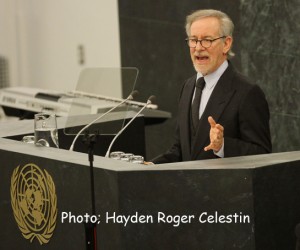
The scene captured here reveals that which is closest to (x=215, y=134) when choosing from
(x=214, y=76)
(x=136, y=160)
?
(x=136, y=160)

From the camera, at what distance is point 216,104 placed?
5590mm

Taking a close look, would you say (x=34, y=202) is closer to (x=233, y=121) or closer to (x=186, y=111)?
(x=186, y=111)

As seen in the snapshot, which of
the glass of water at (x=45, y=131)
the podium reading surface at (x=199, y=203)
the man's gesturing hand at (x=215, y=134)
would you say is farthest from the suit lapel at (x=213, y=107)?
the glass of water at (x=45, y=131)

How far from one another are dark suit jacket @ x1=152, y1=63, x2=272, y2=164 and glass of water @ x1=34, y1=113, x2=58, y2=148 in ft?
2.00

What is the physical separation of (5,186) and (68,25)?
5143mm

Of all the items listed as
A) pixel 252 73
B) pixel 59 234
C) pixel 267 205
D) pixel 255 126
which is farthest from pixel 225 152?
pixel 252 73

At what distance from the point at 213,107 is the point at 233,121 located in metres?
0.16

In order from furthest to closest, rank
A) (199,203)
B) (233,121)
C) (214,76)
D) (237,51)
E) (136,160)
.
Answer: (237,51), (214,76), (233,121), (136,160), (199,203)

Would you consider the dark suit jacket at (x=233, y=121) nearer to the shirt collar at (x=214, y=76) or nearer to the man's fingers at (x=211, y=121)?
the shirt collar at (x=214, y=76)

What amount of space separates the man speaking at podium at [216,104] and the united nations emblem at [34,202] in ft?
2.49

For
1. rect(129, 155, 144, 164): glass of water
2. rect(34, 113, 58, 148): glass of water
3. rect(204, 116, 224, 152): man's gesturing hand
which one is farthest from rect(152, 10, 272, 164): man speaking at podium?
rect(34, 113, 58, 148): glass of water

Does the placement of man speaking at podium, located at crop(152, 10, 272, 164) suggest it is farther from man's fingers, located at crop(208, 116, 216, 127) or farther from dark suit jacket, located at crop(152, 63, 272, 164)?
man's fingers, located at crop(208, 116, 216, 127)

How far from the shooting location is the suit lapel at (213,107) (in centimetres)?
558

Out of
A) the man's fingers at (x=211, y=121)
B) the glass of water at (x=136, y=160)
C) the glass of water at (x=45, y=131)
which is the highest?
the man's fingers at (x=211, y=121)
